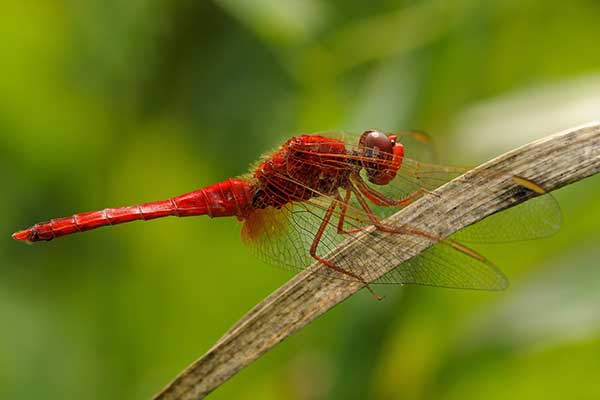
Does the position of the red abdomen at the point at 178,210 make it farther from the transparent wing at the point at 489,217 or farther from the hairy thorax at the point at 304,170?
the transparent wing at the point at 489,217

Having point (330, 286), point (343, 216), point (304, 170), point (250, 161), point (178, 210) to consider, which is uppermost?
point (250, 161)

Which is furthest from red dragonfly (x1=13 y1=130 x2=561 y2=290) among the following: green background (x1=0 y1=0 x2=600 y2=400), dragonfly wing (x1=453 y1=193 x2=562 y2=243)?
green background (x1=0 y1=0 x2=600 y2=400)

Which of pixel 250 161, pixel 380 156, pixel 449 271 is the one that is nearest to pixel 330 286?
pixel 449 271

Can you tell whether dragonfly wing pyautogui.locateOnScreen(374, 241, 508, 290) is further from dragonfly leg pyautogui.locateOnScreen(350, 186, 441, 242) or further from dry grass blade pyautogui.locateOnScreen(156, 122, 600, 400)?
dry grass blade pyautogui.locateOnScreen(156, 122, 600, 400)

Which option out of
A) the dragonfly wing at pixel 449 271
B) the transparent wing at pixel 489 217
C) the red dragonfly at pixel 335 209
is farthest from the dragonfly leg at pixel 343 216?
the dragonfly wing at pixel 449 271

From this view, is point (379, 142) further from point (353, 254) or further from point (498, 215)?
point (353, 254)

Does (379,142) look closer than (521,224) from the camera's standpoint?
No

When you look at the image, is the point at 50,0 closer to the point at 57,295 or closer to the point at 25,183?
the point at 25,183
